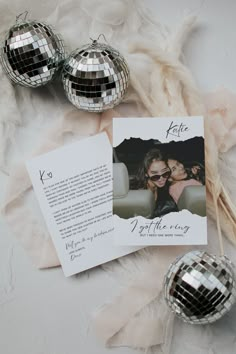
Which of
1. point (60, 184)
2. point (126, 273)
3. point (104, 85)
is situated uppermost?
point (104, 85)

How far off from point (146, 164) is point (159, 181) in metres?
0.03

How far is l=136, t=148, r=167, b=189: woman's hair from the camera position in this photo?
84 cm

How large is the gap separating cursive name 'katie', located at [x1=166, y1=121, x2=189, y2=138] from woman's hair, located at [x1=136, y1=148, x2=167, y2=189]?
0.03 metres

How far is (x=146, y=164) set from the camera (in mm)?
848

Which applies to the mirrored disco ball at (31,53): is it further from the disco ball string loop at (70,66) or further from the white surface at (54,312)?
the white surface at (54,312)

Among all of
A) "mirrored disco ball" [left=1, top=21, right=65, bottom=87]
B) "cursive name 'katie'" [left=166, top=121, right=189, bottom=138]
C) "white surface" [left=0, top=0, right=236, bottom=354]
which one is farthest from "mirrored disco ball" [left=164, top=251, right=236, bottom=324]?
"mirrored disco ball" [left=1, top=21, right=65, bottom=87]

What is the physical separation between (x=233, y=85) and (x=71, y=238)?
0.34 metres

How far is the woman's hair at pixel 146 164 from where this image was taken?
84 centimetres

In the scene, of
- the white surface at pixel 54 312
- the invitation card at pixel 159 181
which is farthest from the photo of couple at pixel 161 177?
the white surface at pixel 54 312

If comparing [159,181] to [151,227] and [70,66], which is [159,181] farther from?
[70,66]

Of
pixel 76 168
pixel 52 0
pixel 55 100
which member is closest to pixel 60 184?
pixel 76 168

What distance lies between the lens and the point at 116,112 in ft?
2.88

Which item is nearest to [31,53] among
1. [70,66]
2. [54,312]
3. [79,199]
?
[70,66]

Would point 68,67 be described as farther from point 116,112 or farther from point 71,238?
point 71,238
